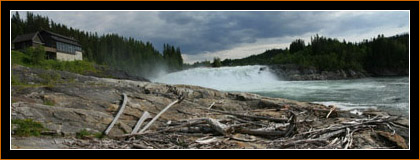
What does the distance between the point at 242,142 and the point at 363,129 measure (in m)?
3.80

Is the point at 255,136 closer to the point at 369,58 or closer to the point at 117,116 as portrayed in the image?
the point at 117,116

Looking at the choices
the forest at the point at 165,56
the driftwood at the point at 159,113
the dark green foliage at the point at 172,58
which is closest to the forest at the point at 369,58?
the forest at the point at 165,56

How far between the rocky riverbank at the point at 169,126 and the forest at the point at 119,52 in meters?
56.8

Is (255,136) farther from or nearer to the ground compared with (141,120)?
nearer to the ground

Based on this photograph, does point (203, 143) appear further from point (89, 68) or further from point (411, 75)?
point (89, 68)

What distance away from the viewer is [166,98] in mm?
11695

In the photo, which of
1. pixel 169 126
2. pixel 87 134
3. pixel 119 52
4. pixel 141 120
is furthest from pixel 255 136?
pixel 119 52

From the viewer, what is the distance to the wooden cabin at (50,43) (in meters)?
37.9

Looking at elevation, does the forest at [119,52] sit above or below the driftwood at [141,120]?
above

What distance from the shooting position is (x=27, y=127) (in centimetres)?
632

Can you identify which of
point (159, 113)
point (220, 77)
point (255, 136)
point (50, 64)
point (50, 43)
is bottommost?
point (255, 136)

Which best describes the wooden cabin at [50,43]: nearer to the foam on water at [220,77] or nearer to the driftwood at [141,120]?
the foam on water at [220,77]

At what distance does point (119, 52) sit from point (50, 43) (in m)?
32.2
